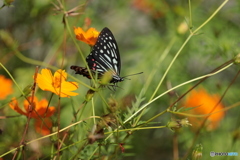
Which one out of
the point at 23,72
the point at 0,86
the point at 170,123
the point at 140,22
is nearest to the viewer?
the point at 170,123

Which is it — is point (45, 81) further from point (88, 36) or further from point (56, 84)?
point (88, 36)

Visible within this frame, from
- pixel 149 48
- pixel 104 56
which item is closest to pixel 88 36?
pixel 104 56

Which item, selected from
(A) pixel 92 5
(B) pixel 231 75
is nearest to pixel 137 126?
(A) pixel 92 5

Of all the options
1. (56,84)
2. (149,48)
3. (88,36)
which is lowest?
(56,84)

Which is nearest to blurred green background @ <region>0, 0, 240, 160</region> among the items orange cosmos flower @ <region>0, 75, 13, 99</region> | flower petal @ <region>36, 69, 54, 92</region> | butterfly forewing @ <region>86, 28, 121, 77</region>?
orange cosmos flower @ <region>0, 75, 13, 99</region>

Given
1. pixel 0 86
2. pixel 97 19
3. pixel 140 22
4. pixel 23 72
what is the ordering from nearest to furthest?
1. pixel 0 86
2. pixel 23 72
3. pixel 97 19
4. pixel 140 22

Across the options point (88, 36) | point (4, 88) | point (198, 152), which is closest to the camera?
point (198, 152)

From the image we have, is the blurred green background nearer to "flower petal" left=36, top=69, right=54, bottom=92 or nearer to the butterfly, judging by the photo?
the butterfly

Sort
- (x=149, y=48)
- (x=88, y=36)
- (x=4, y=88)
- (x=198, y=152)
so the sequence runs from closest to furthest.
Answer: (x=198, y=152)
(x=88, y=36)
(x=4, y=88)
(x=149, y=48)

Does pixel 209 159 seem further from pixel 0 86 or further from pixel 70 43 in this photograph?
pixel 70 43
